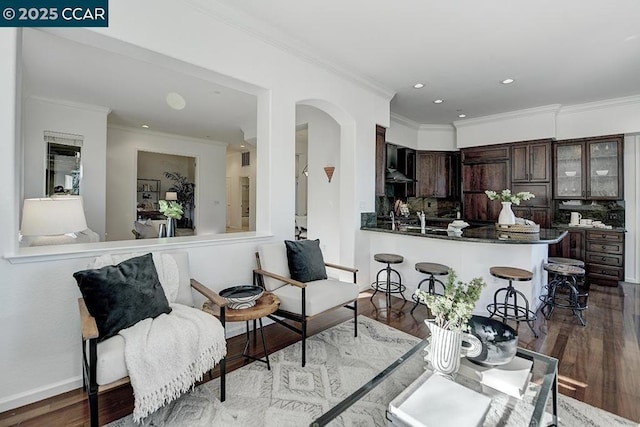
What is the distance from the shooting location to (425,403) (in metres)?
1.36

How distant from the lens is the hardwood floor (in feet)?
6.12

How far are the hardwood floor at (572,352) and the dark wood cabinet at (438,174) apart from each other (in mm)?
3154

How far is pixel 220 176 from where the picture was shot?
863 centimetres

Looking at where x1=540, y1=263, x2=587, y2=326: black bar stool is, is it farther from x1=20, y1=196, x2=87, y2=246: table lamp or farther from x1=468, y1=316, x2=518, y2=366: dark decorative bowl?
x1=20, y1=196, x2=87, y2=246: table lamp

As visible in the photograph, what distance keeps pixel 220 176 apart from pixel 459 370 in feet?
26.7

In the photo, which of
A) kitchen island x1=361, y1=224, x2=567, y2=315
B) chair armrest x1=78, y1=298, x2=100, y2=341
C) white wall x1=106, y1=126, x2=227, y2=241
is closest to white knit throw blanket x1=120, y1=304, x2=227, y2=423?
chair armrest x1=78, y1=298, x2=100, y2=341

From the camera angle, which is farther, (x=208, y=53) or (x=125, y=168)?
(x=125, y=168)

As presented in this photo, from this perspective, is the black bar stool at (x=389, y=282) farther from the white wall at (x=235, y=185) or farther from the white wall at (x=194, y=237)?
the white wall at (x=235, y=185)

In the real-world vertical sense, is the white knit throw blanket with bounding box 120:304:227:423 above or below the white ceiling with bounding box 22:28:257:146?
below

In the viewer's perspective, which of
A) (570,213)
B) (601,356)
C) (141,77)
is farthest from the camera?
(570,213)

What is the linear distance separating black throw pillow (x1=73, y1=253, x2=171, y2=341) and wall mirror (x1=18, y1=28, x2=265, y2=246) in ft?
4.65

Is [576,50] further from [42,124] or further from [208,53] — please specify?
[42,124]

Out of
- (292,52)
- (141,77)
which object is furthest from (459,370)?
(141,77)

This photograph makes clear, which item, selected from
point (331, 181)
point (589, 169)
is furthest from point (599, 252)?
point (331, 181)
